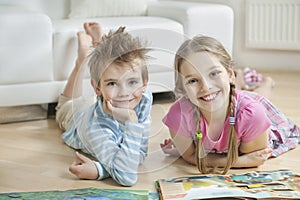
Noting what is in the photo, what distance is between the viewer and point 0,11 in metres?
2.40

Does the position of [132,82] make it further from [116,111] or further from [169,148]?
[169,148]

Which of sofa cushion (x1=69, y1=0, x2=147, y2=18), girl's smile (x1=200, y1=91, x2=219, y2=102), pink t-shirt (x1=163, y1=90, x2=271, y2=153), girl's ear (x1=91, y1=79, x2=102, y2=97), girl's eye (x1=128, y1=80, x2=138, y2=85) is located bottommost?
pink t-shirt (x1=163, y1=90, x2=271, y2=153)

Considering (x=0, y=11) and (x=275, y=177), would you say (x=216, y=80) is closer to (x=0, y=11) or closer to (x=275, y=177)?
(x=275, y=177)

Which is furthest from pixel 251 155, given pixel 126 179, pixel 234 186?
pixel 126 179

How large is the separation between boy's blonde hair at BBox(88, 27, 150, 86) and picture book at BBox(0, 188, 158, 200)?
1.02 feet

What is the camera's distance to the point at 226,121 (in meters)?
1.76

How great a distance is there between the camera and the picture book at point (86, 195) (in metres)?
1.56

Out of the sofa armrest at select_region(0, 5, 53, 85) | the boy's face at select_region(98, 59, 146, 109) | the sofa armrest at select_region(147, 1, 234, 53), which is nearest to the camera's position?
the boy's face at select_region(98, 59, 146, 109)

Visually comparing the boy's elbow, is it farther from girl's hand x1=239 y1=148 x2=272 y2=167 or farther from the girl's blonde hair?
girl's hand x1=239 y1=148 x2=272 y2=167

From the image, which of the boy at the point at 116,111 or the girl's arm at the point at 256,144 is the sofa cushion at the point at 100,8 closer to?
the boy at the point at 116,111

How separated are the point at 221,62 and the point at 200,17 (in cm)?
104

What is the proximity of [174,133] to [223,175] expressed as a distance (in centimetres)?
20

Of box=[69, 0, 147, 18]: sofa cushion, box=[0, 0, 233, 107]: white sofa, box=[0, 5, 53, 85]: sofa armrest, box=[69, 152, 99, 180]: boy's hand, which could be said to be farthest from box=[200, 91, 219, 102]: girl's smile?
box=[69, 0, 147, 18]: sofa cushion

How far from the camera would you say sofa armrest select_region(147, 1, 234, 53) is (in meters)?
2.67
